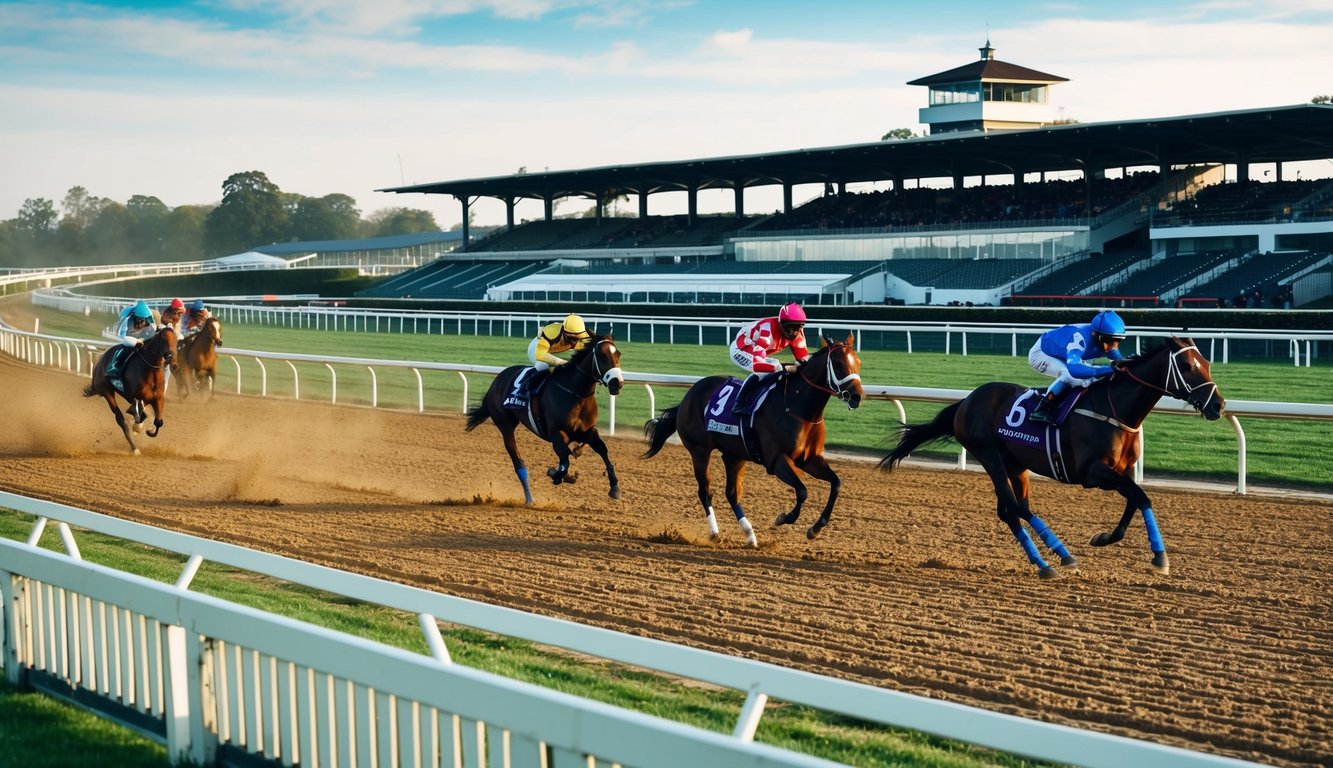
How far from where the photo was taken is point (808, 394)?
7.89 m

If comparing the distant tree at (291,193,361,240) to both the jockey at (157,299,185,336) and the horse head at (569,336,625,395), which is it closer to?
the jockey at (157,299,185,336)

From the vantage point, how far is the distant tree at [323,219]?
11469 cm

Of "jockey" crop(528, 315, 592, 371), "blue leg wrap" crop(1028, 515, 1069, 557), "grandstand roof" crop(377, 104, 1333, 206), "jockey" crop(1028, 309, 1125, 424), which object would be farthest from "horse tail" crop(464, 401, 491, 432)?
"grandstand roof" crop(377, 104, 1333, 206)

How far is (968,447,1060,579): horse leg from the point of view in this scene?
6744 millimetres

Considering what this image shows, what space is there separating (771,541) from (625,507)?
5.88ft

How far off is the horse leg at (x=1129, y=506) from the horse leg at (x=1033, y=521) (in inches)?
6.6

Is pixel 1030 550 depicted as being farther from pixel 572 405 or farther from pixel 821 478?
pixel 572 405

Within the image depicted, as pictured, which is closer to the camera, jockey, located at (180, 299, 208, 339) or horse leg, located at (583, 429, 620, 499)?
horse leg, located at (583, 429, 620, 499)

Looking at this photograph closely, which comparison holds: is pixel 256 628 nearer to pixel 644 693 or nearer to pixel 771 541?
pixel 644 693

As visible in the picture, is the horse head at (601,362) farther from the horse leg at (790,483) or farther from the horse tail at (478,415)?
the horse leg at (790,483)

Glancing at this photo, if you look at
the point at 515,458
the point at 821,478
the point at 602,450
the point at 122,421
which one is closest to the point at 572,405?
the point at 602,450

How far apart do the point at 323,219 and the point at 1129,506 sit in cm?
11557

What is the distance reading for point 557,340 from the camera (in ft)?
32.9

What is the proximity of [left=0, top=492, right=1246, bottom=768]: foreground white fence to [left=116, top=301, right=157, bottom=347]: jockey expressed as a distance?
29.0 feet
